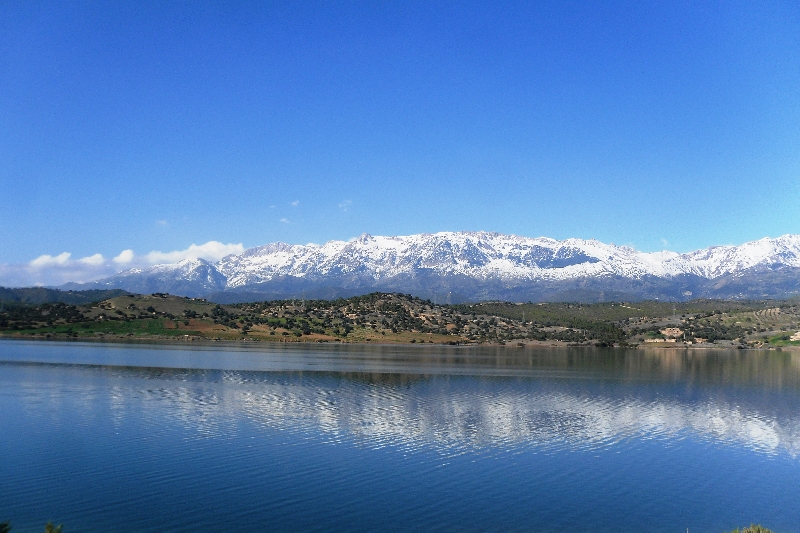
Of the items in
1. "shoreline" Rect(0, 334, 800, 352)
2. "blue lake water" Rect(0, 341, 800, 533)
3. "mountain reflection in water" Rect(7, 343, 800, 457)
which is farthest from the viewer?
"shoreline" Rect(0, 334, 800, 352)

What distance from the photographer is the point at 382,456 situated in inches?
1442

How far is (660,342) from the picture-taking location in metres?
194

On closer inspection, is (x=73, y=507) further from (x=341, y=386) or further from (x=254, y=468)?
(x=341, y=386)

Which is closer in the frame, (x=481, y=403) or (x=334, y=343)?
(x=481, y=403)

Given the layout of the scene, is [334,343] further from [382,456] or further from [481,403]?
[382,456]

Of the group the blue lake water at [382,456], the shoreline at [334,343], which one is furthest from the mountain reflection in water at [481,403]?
the shoreline at [334,343]

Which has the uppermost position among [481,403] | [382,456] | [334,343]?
[382,456]

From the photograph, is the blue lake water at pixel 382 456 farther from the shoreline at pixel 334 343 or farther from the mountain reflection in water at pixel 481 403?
the shoreline at pixel 334 343

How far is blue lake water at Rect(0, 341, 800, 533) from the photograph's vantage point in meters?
26.9

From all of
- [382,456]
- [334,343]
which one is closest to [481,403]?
[382,456]

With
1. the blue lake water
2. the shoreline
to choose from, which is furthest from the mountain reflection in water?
the shoreline

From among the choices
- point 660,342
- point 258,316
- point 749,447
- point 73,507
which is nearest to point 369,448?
point 73,507

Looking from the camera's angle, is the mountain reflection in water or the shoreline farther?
the shoreline

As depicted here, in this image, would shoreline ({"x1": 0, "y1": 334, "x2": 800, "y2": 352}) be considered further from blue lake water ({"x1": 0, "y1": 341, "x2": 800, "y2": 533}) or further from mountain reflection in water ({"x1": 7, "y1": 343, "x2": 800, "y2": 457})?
blue lake water ({"x1": 0, "y1": 341, "x2": 800, "y2": 533})
